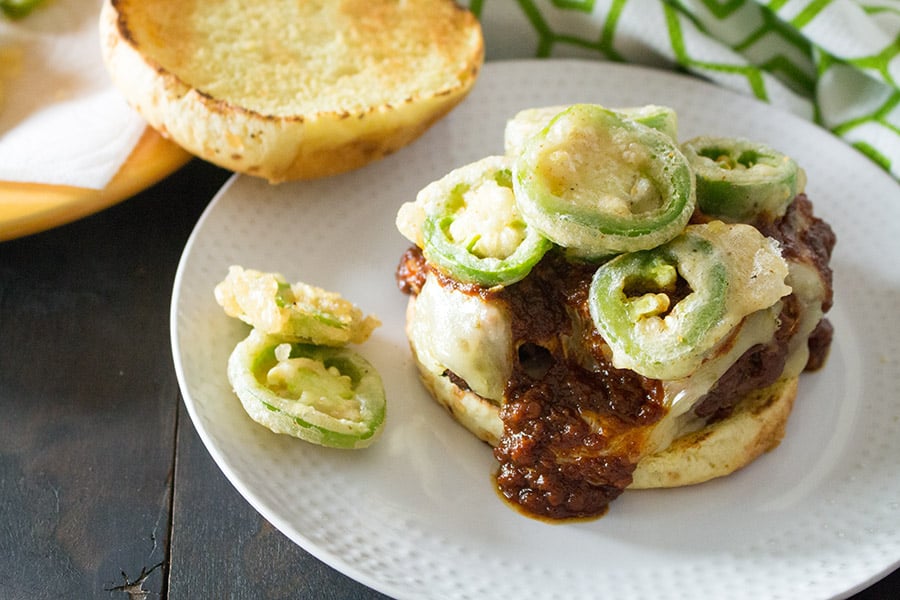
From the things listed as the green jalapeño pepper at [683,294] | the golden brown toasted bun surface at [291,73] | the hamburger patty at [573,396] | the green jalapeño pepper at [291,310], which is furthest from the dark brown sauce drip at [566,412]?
the golden brown toasted bun surface at [291,73]

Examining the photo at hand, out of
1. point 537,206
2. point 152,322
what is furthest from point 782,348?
point 152,322

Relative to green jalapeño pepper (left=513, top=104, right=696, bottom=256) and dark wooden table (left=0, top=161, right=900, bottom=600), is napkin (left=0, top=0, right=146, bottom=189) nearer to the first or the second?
dark wooden table (left=0, top=161, right=900, bottom=600)

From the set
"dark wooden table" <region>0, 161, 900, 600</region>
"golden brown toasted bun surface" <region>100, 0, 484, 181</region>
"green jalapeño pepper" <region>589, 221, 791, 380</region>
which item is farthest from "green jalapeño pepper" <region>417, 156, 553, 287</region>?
"dark wooden table" <region>0, 161, 900, 600</region>

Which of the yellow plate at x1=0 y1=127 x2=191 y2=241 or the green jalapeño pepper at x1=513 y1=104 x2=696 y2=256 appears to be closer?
the green jalapeño pepper at x1=513 y1=104 x2=696 y2=256

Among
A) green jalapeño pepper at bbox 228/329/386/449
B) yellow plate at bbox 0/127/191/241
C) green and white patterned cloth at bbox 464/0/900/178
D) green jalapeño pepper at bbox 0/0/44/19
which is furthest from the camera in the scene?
green jalapeño pepper at bbox 0/0/44/19

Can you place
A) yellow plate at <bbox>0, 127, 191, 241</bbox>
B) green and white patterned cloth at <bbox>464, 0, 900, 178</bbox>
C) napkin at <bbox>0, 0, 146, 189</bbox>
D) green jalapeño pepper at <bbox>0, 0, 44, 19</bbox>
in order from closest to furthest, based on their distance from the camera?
yellow plate at <bbox>0, 127, 191, 241</bbox> → napkin at <bbox>0, 0, 146, 189</bbox> → green and white patterned cloth at <bbox>464, 0, 900, 178</bbox> → green jalapeño pepper at <bbox>0, 0, 44, 19</bbox>

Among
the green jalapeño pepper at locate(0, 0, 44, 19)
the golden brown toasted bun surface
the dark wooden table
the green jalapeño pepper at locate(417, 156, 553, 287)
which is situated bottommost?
the dark wooden table

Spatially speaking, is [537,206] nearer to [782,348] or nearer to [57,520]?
[782,348]

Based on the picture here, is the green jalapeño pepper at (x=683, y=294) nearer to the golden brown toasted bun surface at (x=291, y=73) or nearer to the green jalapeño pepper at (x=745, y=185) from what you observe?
the green jalapeño pepper at (x=745, y=185)
